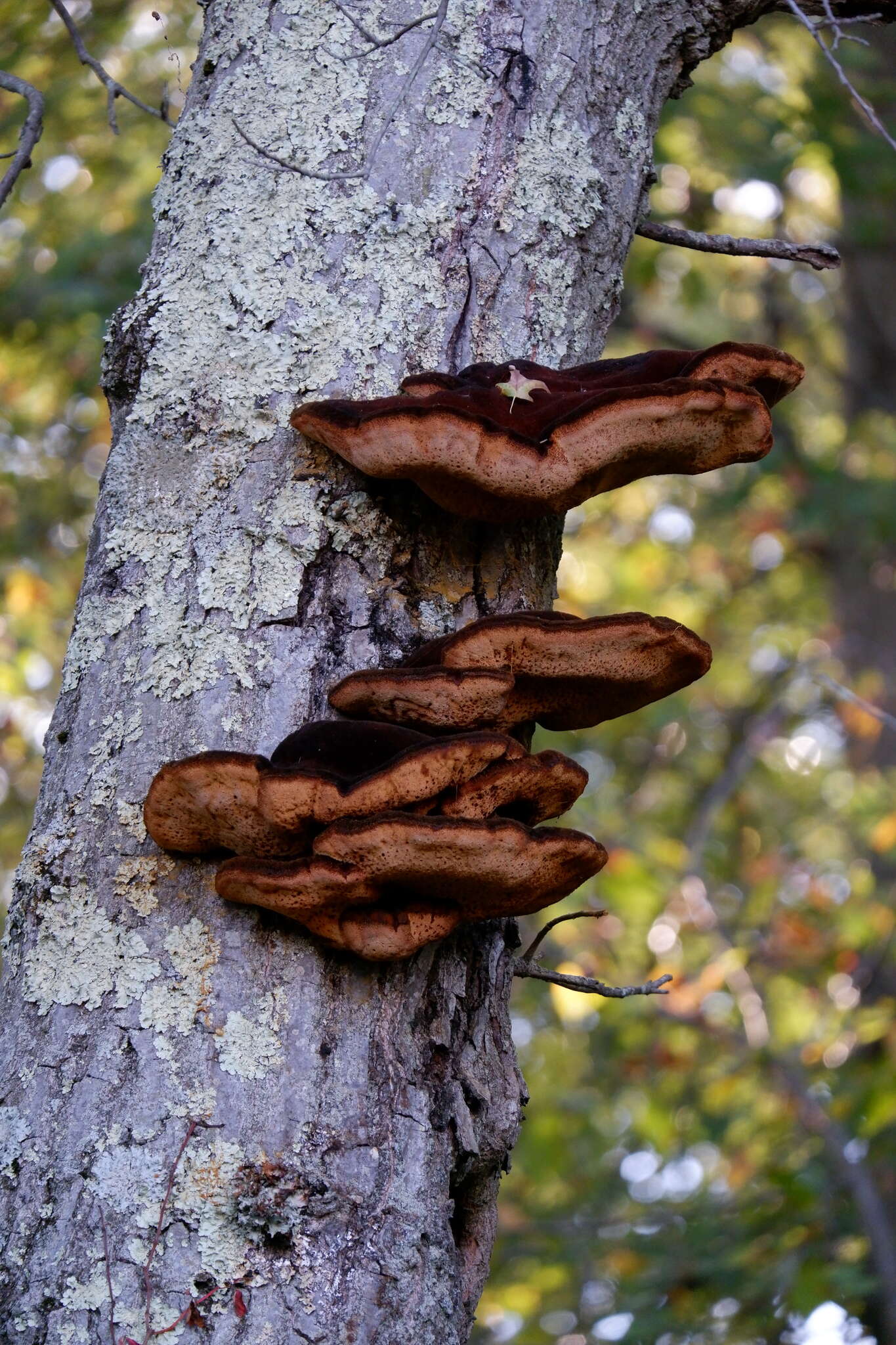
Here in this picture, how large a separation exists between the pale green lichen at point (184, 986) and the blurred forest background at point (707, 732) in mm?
2200

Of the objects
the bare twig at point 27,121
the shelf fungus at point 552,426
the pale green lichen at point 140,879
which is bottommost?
the pale green lichen at point 140,879

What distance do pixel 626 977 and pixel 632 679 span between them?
7.26 meters

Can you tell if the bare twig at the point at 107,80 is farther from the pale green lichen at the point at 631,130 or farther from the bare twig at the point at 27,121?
the pale green lichen at the point at 631,130

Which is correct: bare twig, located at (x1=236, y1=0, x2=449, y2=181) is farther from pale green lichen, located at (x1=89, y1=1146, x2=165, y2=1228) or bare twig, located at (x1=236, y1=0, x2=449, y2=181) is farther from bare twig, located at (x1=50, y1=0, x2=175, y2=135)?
pale green lichen, located at (x1=89, y1=1146, x2=165, y2=1228)

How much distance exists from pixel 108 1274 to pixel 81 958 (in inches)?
16.9

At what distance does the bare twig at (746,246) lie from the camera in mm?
2629

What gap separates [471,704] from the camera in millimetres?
1785

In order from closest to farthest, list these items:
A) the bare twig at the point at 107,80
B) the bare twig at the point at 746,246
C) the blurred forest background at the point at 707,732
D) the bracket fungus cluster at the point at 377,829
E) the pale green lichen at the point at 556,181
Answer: the bracket fungus cluster at the point at 377,829 → the pale green lichen at the point at 556,181 → the bare twig at the point at 746,246 → the bare twig at the point at 107,80 → the blurred forest background at the point at 707,732

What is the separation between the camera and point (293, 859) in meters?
1.64

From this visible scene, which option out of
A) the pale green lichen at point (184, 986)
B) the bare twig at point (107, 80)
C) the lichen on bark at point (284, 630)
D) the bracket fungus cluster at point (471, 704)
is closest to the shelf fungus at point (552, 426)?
the bracket fungus cluster at point (471, 704)

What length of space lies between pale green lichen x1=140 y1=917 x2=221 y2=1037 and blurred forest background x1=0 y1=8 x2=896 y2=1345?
2.20 metres

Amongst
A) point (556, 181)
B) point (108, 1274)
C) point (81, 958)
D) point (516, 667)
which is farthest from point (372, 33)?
point (108, 1274)

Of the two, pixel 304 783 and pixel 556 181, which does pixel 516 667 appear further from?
pixel 556 181

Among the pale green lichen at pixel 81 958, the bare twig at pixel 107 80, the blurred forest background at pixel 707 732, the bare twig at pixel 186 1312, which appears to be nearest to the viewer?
the bare twig at pixel 186 1312
